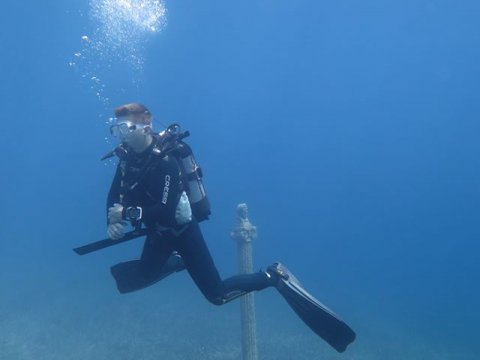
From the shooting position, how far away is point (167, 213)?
497cm

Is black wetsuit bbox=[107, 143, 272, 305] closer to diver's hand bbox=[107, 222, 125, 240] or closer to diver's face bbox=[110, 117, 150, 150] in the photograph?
diver's face bbox=[110, 117, 150, 150]

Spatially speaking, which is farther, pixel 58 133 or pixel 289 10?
Answer: pixel 58 133

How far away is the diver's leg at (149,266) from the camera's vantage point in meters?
5.45

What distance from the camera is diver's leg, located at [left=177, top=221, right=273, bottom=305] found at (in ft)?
17.7

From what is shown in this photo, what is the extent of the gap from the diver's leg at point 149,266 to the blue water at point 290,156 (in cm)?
1203

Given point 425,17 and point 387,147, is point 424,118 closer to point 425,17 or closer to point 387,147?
point 387,147

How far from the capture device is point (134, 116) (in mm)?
5023

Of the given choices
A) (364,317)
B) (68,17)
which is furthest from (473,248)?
(68,17)

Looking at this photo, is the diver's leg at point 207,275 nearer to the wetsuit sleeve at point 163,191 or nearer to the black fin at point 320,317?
the black fin at point 320,317

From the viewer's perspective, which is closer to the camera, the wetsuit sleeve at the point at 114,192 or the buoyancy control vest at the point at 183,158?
the buoyancy control vest at the point at 183,158

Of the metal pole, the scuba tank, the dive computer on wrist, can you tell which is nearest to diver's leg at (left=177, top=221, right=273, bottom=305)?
the scuba tank

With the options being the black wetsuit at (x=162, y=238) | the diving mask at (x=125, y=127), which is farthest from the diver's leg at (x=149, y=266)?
the diving mask at (x=125, y=127)

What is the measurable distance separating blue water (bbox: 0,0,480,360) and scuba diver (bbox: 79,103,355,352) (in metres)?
12.4

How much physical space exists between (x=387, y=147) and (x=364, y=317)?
7144 cm
